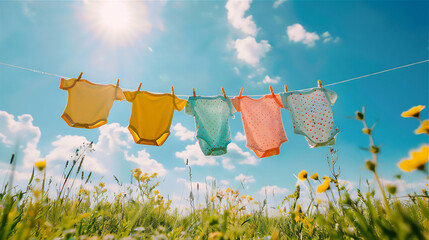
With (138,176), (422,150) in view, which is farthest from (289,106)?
(422,150)

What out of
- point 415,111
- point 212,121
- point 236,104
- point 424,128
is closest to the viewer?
point 424,128

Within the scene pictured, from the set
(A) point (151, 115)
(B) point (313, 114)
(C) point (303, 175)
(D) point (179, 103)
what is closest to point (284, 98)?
(B) point (313, 114)

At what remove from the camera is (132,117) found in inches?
143

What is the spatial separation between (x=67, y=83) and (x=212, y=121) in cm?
249

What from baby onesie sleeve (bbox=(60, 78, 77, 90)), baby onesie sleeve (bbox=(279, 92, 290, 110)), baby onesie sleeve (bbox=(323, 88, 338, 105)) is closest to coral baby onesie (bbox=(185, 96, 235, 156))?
baby onesie sleeve (bbox=(279, 92, 290, 110))

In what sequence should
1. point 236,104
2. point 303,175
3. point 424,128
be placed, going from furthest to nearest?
1. point 236,104
2. point 303,175
3. point 424,128

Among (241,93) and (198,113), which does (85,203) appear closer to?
(198,113)

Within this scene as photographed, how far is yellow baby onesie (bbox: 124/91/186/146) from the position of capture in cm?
360

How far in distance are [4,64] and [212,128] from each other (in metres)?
3.38

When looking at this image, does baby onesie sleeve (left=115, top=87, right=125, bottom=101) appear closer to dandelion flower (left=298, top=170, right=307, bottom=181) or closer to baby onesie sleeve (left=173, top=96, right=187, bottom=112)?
baby onesie sleeve (left=173, top=96, right=187, bottom=112)

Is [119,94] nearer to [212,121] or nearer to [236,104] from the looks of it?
[212,121]

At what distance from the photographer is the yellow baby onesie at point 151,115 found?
360 centimetres

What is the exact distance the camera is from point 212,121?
3.89 meters

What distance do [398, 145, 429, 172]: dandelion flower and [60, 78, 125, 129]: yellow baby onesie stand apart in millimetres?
3763
